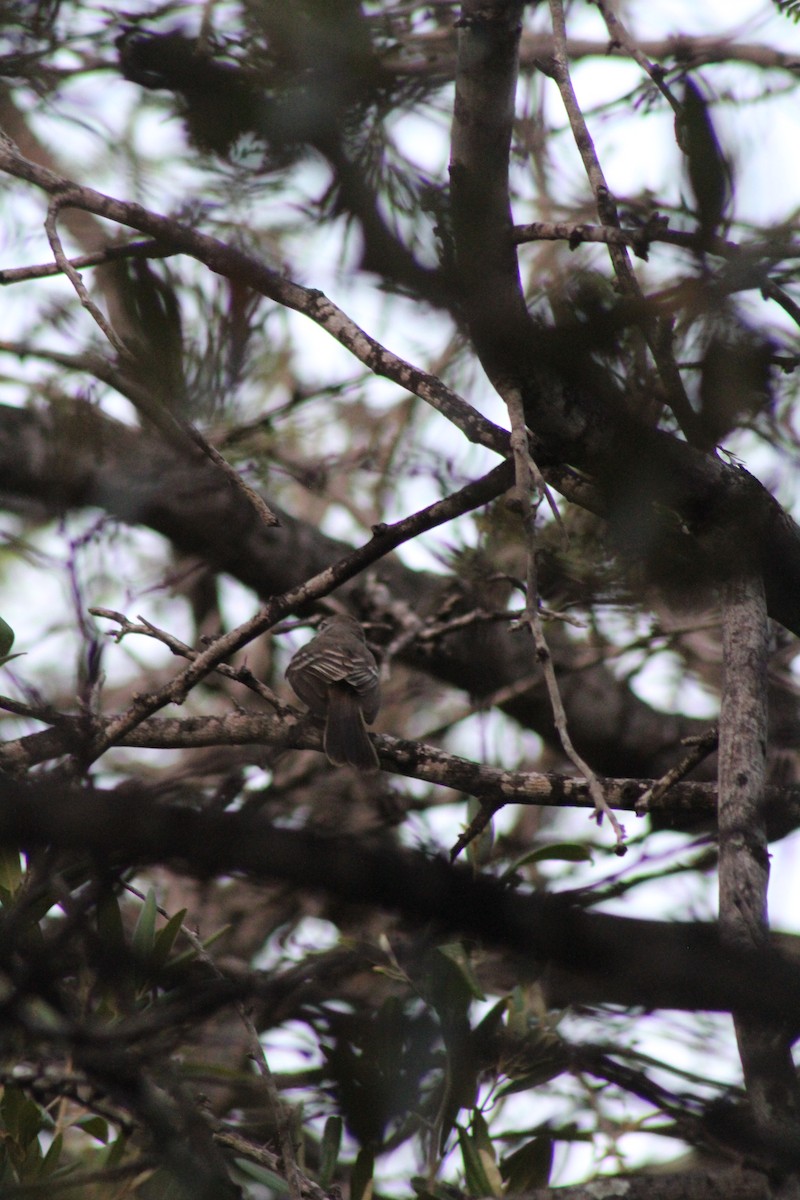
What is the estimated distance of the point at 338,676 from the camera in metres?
4.29

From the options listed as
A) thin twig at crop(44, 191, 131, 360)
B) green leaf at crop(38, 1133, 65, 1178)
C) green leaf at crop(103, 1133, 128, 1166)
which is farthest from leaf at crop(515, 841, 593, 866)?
thin twig at crop(44, 191, 131, 360)

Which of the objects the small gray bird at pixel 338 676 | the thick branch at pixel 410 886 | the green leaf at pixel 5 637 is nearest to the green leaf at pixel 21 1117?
the green leaf at pixel 5 637

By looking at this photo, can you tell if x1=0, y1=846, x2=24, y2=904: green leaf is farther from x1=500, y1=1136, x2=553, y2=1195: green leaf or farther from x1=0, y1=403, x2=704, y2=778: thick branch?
x1=0, y1=403, x2=704, y2=778: thick branch

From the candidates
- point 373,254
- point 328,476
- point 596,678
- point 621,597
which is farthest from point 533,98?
point 373,254

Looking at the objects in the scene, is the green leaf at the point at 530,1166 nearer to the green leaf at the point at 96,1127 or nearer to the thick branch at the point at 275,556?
the green leaf at the point at 96,1127

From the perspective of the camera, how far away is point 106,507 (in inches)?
171

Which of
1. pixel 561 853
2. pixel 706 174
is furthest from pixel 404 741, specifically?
pixel 706 174

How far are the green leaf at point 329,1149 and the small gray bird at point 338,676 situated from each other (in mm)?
1261

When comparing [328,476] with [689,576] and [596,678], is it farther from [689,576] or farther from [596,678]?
[689,576]

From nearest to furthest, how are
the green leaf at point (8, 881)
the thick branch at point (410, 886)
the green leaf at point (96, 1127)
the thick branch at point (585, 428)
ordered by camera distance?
the thick branch at point (410, 886) < the thick branch at point (585, 428) < the green leaf at point (8, 881) < the green leaf at point (96, 1127)

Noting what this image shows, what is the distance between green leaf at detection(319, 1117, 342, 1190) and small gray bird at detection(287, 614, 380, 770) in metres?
1.26

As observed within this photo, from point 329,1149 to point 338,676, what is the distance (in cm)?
189

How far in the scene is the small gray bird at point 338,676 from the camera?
399cm

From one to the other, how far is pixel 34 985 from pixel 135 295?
1662 mm
